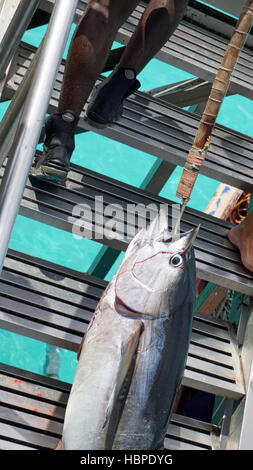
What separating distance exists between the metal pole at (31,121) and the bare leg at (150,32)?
0.80 meters

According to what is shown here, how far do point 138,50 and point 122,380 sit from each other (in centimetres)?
124

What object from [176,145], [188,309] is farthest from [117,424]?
[176,145]

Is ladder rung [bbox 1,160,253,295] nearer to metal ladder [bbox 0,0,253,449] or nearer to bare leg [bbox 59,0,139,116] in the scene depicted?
metal ladder [bbox 0,0,253,449]

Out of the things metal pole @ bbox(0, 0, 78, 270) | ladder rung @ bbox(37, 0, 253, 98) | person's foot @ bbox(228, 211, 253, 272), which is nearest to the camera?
metal pole @ bbox(0, 0, 78, 270)

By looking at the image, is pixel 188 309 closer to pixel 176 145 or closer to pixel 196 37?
pixel 176 145

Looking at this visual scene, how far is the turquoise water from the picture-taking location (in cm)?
611

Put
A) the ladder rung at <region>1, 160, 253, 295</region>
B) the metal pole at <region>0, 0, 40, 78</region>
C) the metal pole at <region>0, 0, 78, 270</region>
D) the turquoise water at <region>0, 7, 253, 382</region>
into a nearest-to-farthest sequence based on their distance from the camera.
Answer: the metal pole at <region>0, 0, 78, 270</region> → the metal pole at <region>0, 0, 40, 78</region> → the ladder rung at <region>1, 160, 253, 295</region> → the turquoise water at <region>0, 7, 253, 382</region>

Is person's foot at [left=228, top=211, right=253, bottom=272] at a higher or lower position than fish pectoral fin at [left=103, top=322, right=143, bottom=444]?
higher

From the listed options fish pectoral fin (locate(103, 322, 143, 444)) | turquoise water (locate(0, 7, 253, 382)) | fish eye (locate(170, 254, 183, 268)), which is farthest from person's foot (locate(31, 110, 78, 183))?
turquoise water (locate(0, 7, 253, 382))

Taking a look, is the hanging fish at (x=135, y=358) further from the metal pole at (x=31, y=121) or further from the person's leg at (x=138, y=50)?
the person's leg at (x=138, y=50)

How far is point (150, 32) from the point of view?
100 inches

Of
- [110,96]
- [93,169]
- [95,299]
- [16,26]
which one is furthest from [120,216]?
[93,169]

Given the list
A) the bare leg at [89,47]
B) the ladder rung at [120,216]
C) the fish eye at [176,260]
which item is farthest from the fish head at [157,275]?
the bare leg at [89,47]
